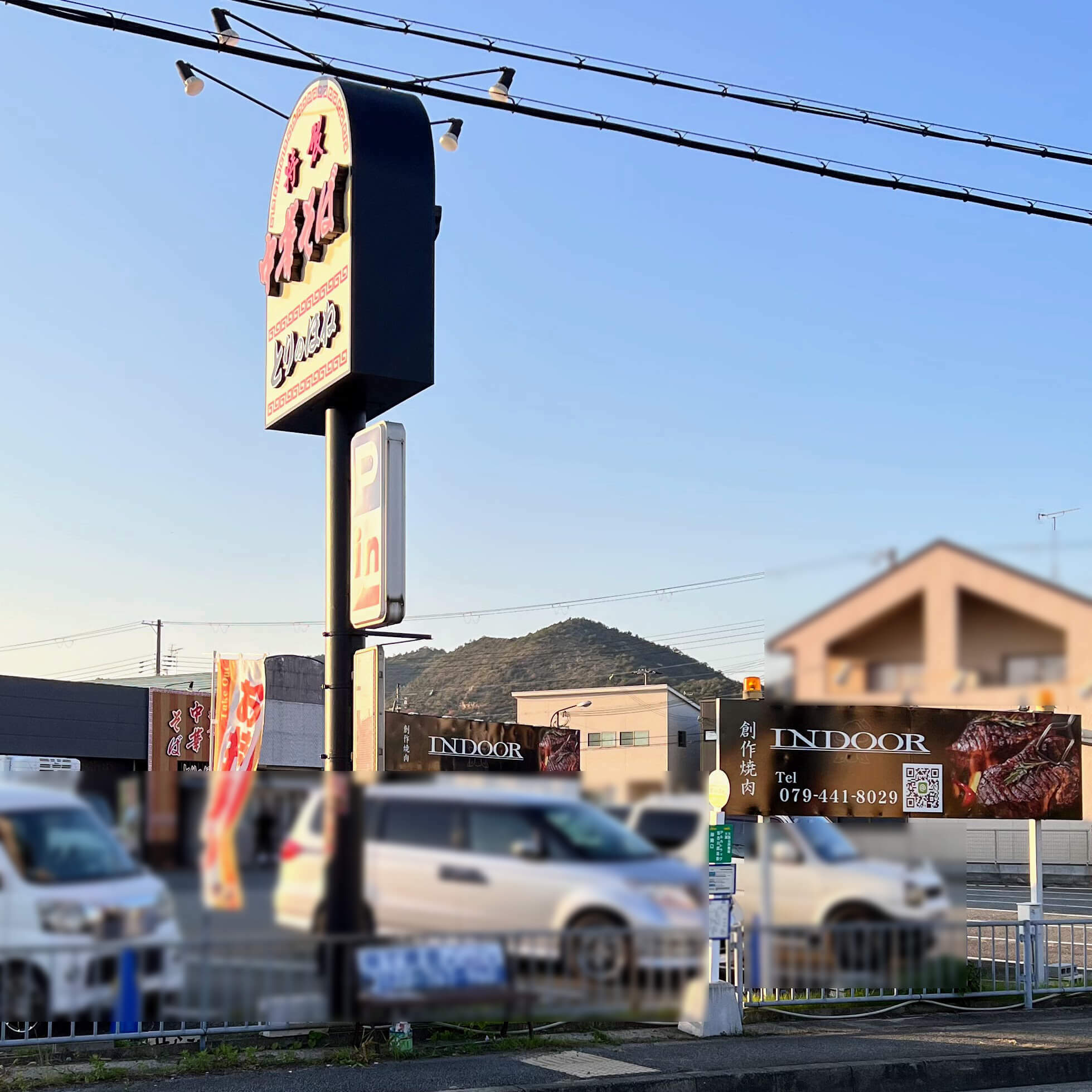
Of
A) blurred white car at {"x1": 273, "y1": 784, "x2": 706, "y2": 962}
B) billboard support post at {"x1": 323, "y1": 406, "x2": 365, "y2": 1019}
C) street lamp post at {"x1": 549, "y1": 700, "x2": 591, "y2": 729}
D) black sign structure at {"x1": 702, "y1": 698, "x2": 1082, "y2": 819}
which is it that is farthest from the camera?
street lamp post at {"x1": 549, "y1": 700, "x2": 591, "y2": 729}

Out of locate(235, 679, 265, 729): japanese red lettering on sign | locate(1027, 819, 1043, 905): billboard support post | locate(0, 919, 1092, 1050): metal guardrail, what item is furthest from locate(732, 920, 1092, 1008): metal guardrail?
locate(235, 679, 265, 729): japanese red lettering on sign

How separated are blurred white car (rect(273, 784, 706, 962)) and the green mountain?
12594 centimetres

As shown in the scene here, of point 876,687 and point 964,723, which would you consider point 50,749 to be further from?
point 876,687

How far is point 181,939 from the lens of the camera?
8531mm

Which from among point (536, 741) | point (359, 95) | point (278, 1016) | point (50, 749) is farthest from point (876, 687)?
point (50, 749)

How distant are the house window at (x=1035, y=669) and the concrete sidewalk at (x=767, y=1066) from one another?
6135 mm

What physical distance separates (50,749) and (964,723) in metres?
29.0

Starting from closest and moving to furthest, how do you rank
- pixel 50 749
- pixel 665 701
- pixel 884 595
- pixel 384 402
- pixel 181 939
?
1. pixel 884 595
2. pixel 181 939
3. pixel 384 402
4. pixel 50 749
5. pixel 665 701

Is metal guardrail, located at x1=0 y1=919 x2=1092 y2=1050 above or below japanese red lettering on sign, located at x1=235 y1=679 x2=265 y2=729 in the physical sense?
below

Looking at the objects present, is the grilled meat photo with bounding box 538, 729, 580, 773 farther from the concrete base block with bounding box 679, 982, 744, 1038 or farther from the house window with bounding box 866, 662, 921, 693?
the house window with bounding box 866, 662, 921, 693

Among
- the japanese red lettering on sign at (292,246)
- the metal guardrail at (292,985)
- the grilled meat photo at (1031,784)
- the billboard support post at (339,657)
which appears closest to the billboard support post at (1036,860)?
the grilled meat photo at (1031,784)

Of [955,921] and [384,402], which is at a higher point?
[384,402]

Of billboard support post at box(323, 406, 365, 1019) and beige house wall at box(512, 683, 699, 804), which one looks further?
beige house wall at box(512, 683, 699, 804)

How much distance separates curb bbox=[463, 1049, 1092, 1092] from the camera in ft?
30.6
